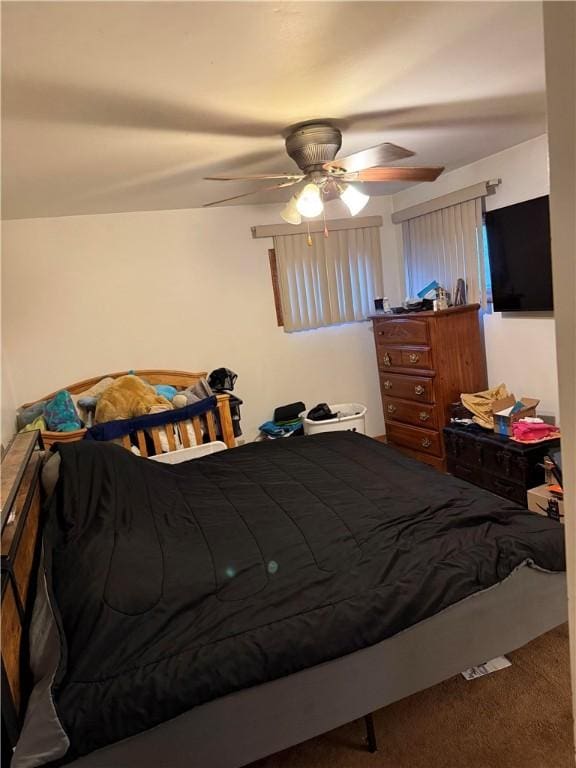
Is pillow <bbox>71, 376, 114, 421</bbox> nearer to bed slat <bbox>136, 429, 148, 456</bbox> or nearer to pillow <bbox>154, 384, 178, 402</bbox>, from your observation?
pillow <bbox>154, 384, 178, 402</bbox>

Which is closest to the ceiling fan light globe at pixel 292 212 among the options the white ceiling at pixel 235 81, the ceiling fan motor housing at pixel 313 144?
the ceiling fan motor housing at pixel 313 144

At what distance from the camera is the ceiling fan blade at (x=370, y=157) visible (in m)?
2.15

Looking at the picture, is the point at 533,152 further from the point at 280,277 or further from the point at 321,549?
the point at 321,549

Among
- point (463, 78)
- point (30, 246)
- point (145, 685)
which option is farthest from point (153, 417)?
point (463, 78)

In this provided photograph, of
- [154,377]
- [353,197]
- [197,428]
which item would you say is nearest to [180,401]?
[197,428]

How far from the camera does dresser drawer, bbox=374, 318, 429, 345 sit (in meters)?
3.75

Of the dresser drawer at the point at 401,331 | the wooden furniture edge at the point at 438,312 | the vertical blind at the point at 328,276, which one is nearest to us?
the wooden furniture edge at the point at 438,312

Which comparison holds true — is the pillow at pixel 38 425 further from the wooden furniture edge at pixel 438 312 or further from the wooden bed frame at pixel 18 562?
the wooden furniture edge at pixel 438 312

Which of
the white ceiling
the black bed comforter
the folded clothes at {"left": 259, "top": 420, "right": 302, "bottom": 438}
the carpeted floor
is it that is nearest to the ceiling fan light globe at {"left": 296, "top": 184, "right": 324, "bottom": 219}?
the white ceiling

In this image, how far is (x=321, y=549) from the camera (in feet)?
5.74

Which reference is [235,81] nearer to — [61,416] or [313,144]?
[313,144]

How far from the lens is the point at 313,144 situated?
231 cm

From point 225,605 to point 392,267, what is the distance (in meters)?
3.79

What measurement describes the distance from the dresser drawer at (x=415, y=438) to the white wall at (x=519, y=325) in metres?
0.66
